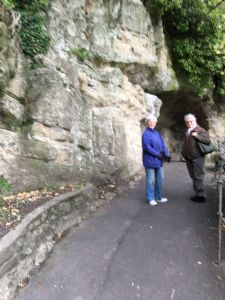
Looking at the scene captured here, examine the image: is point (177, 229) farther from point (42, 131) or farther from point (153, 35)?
point (153, 35)

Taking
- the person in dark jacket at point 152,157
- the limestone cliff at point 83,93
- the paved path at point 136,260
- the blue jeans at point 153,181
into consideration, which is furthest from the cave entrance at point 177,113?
the paved path at point 136,260

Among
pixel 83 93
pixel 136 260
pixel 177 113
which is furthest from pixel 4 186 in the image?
pixel 177 113

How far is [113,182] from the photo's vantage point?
8.40m

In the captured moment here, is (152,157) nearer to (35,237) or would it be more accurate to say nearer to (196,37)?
(35,237)

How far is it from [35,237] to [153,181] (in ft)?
10.7

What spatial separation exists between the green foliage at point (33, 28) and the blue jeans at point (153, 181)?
11.6 ft

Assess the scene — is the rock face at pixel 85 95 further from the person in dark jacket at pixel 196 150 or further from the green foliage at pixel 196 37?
the person in dark jacket at pixel 196 150

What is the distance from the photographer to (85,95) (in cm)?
869

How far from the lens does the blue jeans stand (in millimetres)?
6645

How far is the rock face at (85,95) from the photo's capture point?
610cm

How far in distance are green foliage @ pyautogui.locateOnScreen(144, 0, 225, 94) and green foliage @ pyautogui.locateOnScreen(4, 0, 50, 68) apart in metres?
6.69

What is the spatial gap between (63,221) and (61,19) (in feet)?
18.2

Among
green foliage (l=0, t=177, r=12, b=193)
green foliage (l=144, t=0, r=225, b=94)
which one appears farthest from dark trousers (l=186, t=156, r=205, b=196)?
green foliage (l=144, t=0, r=225, b=94)

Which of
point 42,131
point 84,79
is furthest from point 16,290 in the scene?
point 84,79
